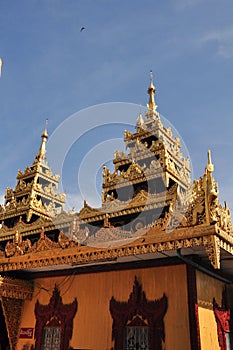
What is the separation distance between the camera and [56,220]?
1595cm

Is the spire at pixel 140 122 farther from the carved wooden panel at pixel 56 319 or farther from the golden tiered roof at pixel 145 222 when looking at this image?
the carved wooden panel at pixel 56 319

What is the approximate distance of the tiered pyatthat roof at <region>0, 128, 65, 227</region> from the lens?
788 inches

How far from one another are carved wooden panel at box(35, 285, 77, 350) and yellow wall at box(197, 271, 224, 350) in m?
4.94

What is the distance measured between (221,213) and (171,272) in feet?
9.22

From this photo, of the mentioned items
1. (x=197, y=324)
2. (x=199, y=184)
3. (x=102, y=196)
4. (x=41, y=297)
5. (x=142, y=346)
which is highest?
(x=102, y=196)

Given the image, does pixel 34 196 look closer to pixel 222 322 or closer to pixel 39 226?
pixel 39 226

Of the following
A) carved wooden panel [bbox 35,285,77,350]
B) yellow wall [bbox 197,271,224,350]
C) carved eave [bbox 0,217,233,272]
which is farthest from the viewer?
carved wooden panel [bbox 35,285,77,350]

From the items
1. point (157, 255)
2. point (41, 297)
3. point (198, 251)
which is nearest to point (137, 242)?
point (157, 255)

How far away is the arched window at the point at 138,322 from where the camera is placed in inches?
428

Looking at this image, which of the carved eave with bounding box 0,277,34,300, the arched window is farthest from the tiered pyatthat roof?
the arched window

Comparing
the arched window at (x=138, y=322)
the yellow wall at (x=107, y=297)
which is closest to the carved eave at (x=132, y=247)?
the yellow wall at (x=107, y=297)

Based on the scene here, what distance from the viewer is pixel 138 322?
1135cm

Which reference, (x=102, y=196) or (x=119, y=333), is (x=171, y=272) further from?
(x=102, y=196)

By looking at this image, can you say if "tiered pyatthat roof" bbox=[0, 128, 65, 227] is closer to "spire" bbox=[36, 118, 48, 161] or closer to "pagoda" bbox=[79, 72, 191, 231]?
"spire" bbox=[36, 118, 48, 161]
